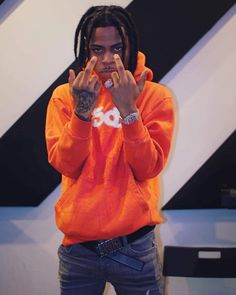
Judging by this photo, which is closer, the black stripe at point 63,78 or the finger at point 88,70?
the finger at point 88,70

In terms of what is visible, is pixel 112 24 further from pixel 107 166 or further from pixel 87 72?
pixel 107 166

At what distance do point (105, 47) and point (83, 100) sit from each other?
0.66ft

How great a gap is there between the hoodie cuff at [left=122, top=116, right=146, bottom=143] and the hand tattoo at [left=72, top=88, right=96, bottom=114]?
11 cm

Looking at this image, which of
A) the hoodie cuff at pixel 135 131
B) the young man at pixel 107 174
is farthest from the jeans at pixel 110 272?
the hoodie cuff at pixel 135 131

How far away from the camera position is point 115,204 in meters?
1.02

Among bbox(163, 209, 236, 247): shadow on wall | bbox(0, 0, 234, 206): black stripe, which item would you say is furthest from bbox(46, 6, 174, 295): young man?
bbox(163, 209, 236, 247): shadow on wall

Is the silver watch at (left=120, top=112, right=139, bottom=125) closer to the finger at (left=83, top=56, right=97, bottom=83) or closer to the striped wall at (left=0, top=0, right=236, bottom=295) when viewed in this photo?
the finger at (left=83, top=56, right=97, bottom=83)

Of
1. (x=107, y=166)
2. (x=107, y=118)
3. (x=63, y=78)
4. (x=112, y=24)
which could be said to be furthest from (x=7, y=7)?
(x=107, y=166)

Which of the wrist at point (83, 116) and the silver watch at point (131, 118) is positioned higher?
the wrist at point (83, 116)

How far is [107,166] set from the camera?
3.39 feet

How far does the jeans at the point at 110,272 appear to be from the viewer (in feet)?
3.40

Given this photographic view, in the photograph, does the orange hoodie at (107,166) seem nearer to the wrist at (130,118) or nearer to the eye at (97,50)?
the wrist at (130,118)

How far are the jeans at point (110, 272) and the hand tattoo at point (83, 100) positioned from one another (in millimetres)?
400

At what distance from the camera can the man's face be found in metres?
1.04
